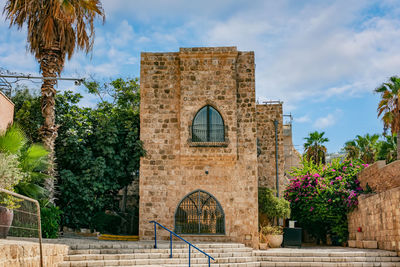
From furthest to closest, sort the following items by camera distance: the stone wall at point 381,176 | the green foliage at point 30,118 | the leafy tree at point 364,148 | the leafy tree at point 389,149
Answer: the leafy tree at point 364,148, the leafy tree at point 389,149, the green foliage at point 30,118, the stone wall at point 381,176

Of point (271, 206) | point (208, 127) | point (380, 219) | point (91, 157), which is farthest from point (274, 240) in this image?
point (91, 157)

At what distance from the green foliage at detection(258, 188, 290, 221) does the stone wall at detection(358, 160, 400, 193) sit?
3.34 m

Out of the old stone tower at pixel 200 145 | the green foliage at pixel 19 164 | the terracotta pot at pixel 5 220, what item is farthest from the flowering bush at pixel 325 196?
the terracotta pot at pixel 5 220

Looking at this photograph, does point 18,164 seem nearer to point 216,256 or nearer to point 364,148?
point 216,256

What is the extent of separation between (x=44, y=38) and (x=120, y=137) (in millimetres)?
4558

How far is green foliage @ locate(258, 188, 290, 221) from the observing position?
17.4m

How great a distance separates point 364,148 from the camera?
26.6m

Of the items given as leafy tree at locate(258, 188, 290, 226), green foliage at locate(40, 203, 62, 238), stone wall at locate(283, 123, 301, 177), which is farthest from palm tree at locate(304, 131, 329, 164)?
green foliage at locate(40, 203, 62, 238)

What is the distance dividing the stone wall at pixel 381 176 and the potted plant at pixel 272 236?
3.98m

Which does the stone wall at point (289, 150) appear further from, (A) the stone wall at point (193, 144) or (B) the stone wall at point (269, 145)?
(A) the stone wall at point (193, 144)

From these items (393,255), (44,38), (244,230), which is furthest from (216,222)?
(44,38)

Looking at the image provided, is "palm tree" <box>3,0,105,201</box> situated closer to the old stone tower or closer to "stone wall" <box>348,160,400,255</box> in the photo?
the old stone tower

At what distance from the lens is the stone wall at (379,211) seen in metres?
13.5

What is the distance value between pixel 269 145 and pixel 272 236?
211 inches
